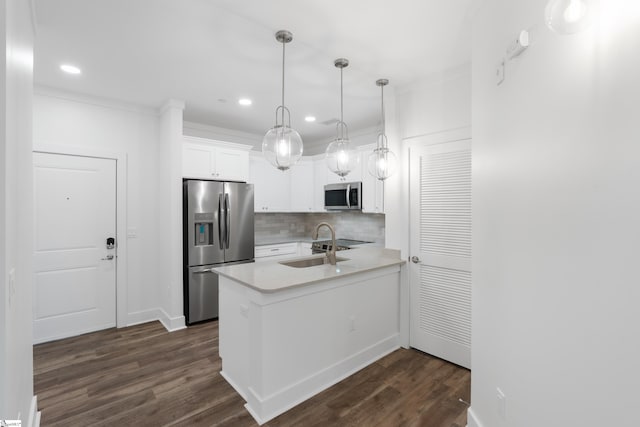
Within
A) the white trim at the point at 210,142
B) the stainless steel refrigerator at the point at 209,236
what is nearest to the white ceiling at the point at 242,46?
the white trim at the point at 210,142

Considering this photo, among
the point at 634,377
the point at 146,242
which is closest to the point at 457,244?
the point at 634,377

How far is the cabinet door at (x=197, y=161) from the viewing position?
3717 millimetres

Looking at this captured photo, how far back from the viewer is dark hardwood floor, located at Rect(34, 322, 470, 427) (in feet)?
6.60

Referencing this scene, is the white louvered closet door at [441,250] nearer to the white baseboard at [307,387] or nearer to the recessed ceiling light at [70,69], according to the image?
the white baseboard at [307,387]

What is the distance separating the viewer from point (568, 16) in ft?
2.58

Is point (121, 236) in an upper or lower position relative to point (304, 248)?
upper

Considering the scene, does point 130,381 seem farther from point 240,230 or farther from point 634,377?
point 634,377

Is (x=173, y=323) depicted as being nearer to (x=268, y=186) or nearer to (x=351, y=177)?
(x=268, y=186)

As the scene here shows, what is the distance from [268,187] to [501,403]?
163 inches

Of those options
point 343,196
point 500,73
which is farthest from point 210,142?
point 500,73

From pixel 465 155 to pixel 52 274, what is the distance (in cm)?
439

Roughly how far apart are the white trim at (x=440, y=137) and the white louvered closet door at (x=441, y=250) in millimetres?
38

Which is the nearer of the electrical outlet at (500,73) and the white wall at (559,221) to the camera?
the white wall at (559,221)

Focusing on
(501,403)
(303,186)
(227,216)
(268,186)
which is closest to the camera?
(501,403)
